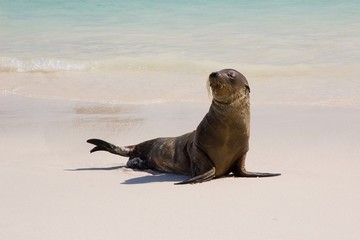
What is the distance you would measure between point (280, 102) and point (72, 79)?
13.9ft

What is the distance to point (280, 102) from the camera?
29.3 feet

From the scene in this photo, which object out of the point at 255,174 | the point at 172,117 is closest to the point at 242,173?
the point at 255,174

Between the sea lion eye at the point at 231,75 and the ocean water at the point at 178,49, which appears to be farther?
the ocean water at the point at 178,49

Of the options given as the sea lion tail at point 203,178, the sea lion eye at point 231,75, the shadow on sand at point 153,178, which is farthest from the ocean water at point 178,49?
the sea lion tail at point 203,178

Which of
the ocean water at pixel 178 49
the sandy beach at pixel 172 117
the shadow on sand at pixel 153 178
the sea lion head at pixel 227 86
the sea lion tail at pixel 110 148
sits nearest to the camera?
the sandy beach at pixel 172 117

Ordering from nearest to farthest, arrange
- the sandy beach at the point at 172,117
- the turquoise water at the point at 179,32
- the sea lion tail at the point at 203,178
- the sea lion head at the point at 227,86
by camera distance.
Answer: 1. the sandy beach at the point at 172,117
2. the sea lion tail at the point at 203,178
3. the sea lion head at the point at 227,86
4. the turquoise water at the point at 179,32

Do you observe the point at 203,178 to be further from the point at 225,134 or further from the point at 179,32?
the point at 179,32

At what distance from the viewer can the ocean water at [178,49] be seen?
34.4 feet

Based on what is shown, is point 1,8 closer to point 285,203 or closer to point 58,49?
point 58,49

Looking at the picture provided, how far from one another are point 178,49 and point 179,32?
7.59 feet

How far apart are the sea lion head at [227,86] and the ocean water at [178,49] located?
12.1 feet

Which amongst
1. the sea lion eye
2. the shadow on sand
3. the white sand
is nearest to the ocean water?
the white sand

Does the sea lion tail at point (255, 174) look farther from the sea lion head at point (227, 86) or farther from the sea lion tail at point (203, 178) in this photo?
the sea lion head at point (227, 86)

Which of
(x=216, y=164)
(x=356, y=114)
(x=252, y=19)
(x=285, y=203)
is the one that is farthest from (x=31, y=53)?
(x=285, y=203)
